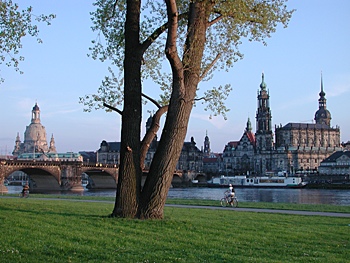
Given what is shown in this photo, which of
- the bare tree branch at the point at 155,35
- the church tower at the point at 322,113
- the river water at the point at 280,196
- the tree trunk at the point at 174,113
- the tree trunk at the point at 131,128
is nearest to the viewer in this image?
the tree trunk at the point at 174,113

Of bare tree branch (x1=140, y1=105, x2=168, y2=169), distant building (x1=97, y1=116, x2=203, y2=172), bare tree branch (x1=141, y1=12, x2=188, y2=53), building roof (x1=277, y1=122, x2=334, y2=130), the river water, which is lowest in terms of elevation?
the river water

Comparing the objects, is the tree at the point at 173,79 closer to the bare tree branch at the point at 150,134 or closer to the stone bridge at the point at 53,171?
the bare tree branch at the point at 150,134

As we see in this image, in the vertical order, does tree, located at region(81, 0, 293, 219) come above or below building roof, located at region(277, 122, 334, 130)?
below

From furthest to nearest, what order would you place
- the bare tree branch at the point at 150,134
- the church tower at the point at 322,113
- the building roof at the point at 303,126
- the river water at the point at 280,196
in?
the church tower at the point at 322,113 → the building roof at the point at 303,126 → the river water at the point at 280,196 → the bare tree branch at the point at 150,134

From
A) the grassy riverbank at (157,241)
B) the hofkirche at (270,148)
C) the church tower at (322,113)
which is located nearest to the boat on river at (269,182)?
the hofkirche at (270,148)

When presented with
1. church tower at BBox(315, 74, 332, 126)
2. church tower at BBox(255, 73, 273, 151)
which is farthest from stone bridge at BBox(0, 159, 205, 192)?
church tower at BBox(315, 74, 332, 126)

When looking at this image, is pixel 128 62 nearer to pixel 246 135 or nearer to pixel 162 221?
pixel 162 221

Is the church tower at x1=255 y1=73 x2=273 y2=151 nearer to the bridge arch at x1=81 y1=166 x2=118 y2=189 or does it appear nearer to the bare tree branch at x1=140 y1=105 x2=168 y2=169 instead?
the bridge arch at x1=81 y1=166 x2=118 y2=189

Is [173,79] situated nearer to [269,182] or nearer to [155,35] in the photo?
[155,35]

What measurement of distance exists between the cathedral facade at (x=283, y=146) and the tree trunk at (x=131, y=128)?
14021cm

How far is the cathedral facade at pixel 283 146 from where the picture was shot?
152375 millimetres

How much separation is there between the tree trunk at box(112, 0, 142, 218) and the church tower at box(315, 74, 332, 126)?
16291 centimetres

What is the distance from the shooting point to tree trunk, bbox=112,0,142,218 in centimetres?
1249

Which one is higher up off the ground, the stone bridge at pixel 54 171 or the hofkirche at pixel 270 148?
the hofkirche at pixel 270 148
